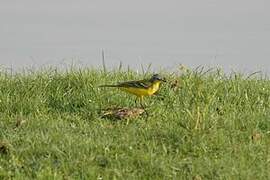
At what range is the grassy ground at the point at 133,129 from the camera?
5.11m

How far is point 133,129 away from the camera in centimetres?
592

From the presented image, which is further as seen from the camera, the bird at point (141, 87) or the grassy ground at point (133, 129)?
the bird at point (141, 87)

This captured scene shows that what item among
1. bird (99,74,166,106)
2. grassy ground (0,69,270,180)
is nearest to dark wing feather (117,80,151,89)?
bird (99,74,166,106)

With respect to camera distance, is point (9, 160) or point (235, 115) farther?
point (235, 115)

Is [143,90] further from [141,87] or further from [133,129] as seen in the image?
[133,129]

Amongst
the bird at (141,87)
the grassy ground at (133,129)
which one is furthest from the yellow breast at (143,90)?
the grassy ground at (133,129)

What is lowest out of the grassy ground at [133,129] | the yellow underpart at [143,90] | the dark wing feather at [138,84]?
the grassy ground at [133,129]

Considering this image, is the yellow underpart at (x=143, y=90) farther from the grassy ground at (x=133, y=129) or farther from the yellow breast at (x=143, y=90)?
the grassy ground at (x=133, y=129)

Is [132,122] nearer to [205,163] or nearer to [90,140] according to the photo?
[90,140]

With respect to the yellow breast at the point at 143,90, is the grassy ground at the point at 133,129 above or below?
below

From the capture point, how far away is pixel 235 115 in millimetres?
6324

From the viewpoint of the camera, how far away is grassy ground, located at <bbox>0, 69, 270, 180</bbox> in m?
5.11

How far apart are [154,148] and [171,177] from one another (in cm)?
53

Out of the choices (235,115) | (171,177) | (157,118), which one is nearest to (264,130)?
(235,115)
